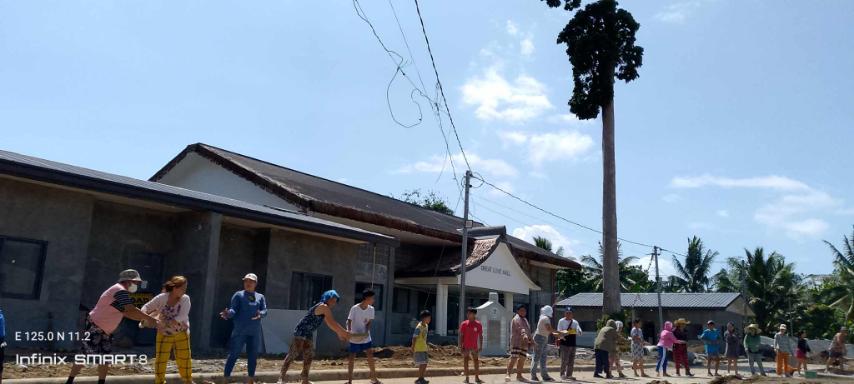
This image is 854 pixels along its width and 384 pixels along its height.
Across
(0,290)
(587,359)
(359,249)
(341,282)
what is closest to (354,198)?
(359,249)

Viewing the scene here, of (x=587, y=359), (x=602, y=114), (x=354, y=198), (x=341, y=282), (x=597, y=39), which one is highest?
(x=597, y=39)

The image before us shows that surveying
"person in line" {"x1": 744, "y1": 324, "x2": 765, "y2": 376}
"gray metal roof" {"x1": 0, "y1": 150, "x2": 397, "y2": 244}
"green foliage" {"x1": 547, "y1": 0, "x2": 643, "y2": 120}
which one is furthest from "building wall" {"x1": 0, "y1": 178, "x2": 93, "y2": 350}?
"green foliage" {"x1": 547, "y1": 0, "x2": 643, "y2": 120}

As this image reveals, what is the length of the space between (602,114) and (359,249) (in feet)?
41.1

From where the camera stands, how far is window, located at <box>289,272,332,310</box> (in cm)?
1762

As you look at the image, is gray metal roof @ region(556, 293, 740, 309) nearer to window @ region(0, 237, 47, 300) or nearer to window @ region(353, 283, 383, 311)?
window @ region(353, 283, 383, 311)

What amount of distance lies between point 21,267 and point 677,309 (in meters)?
37.7

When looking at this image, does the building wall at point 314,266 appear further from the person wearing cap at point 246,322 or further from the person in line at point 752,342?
the person in line at point 752,342

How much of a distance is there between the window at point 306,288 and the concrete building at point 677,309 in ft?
86.3

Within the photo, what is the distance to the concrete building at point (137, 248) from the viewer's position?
1236 centimetres

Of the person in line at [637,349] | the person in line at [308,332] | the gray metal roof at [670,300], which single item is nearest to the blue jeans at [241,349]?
the person in line at [308,332]

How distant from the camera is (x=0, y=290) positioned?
12172 millimetres

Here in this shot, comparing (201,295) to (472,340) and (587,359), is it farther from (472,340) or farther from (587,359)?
(587,359)

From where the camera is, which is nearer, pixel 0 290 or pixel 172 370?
pixel 172 370

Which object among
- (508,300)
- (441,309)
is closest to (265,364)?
(441,309)
